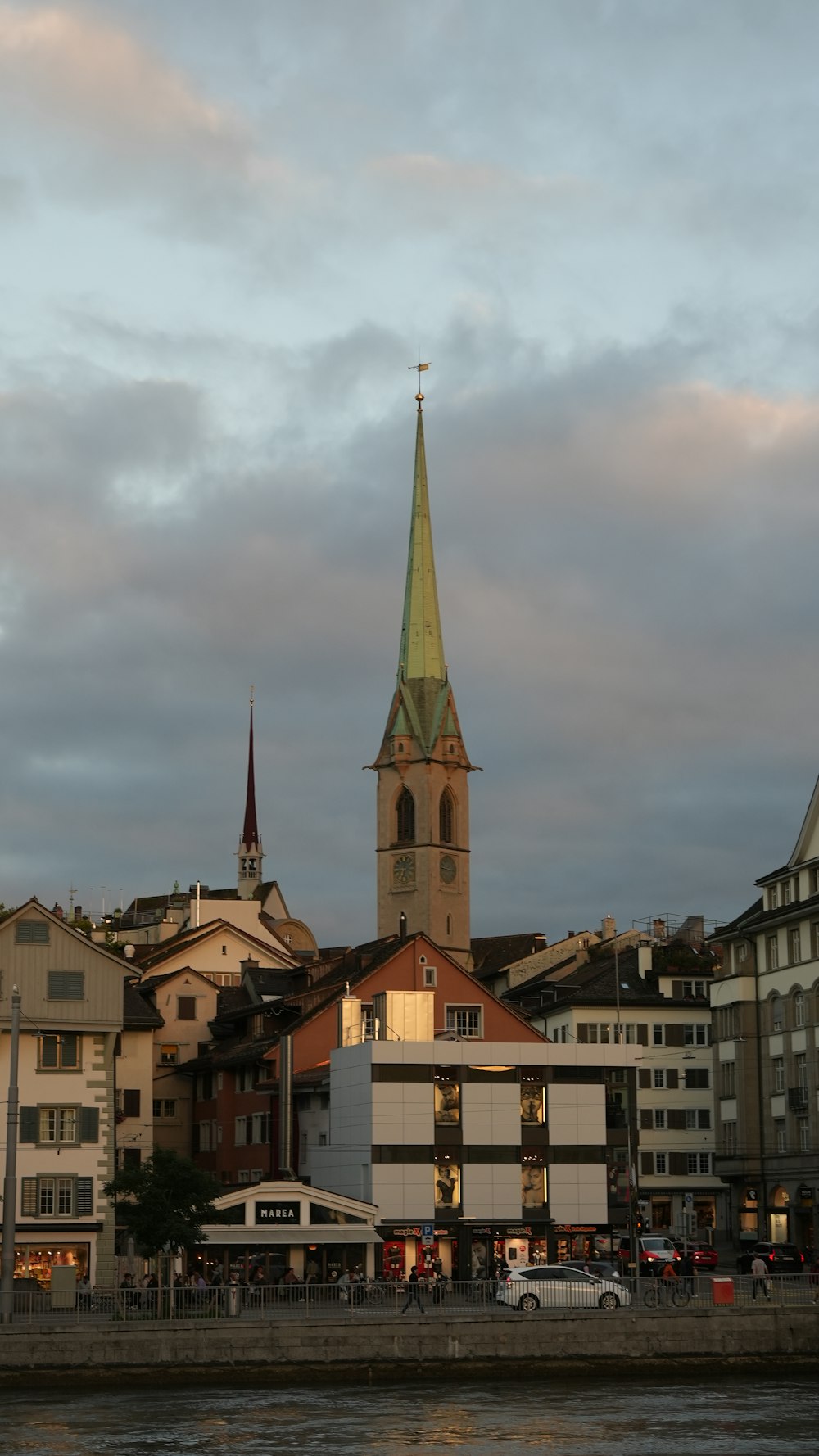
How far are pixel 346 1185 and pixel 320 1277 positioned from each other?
8464 millimetres

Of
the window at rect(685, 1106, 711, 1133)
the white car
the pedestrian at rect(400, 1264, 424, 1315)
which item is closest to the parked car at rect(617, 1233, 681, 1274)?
the white car

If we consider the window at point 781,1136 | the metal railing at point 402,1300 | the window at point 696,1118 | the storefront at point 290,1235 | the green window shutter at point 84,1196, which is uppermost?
the window at point 696,1118

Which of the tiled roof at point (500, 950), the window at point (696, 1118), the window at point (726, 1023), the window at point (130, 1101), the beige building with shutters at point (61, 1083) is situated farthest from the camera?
the tiled roof at point (500, 950)

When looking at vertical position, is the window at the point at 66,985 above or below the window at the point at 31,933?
below

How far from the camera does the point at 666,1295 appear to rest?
63938 mm

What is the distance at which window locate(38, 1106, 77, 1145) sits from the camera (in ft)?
272

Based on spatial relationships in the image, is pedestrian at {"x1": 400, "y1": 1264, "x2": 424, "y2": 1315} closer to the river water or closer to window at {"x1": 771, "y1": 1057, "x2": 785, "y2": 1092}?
the river water

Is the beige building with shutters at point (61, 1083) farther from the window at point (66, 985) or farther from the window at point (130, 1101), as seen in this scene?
the window at point (130, 1101)

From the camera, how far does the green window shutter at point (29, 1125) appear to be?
82.2 meters

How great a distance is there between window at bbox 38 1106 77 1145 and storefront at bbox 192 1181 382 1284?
6.90m

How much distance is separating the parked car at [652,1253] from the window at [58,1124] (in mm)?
22032

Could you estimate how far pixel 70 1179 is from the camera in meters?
82.5

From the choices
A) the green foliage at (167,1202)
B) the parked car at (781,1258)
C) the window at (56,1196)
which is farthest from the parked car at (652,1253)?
the window at (56,1196)

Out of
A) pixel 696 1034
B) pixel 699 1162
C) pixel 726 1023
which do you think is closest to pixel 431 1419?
pixel 726 1023
